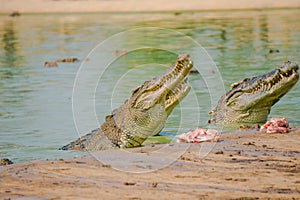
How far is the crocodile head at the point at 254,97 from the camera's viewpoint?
969 centimetres

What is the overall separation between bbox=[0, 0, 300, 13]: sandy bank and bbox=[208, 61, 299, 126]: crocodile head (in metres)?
31.4

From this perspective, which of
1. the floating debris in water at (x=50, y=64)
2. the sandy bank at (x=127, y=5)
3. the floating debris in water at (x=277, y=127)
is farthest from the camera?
the sandy bank at (x=127, y=5)

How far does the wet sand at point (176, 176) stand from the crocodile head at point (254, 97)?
2.00 meters

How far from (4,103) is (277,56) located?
7867mm

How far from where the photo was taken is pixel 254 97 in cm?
1012

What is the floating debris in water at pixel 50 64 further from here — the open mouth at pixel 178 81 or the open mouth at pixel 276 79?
the open mouth at pixel 178 81

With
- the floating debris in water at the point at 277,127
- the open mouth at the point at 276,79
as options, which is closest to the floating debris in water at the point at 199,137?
the floating debris in water at the point at 277,127

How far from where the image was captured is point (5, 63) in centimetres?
2103

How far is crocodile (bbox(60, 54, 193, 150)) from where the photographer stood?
352 inches

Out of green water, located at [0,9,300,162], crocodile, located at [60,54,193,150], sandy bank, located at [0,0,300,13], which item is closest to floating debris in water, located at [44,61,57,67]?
green water, located at [0,9,300,162]

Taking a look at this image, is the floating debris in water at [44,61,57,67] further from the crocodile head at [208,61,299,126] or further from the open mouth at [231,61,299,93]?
the open mouth at [231,61,299,93]

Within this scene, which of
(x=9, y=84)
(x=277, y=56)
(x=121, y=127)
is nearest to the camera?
(x=121, y=127)

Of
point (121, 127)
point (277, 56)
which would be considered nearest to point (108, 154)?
point (121, 127)

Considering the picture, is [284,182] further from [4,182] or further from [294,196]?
[4,182]
